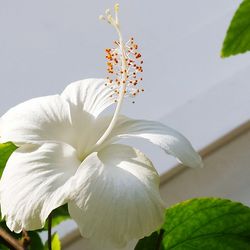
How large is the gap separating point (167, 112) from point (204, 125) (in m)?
0.14

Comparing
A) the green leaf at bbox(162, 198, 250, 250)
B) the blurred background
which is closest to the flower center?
the green leaf at bbox(162, 198, 250, 250)

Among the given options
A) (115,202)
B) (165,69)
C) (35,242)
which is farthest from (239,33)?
(165,69)

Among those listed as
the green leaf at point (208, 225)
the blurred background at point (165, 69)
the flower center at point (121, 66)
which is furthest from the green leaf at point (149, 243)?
the blurred background at point (165, 69)

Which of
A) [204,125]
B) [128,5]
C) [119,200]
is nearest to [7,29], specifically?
[128,5]

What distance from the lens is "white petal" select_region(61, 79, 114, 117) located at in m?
0.64

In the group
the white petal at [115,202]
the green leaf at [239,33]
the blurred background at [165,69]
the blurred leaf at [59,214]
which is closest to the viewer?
the white petal at [115,202]

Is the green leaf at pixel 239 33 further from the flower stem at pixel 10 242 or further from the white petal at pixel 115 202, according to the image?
the flower stem at pixel 10 242

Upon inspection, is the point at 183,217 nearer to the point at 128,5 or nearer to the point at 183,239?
the point at 183,239

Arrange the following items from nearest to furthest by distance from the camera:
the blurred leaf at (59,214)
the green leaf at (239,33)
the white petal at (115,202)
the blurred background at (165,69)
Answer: the white petal at (115,202) → the green leaf at (239,33) → the blurred leaf at (59,214) → the blurred background at (165,69)

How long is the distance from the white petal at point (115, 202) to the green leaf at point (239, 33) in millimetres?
149

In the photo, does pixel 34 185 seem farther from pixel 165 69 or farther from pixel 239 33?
pixel 165 69

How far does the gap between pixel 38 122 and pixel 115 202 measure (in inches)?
5.4

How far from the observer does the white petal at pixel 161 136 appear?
557mm

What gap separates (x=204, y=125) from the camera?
2.08 meters
